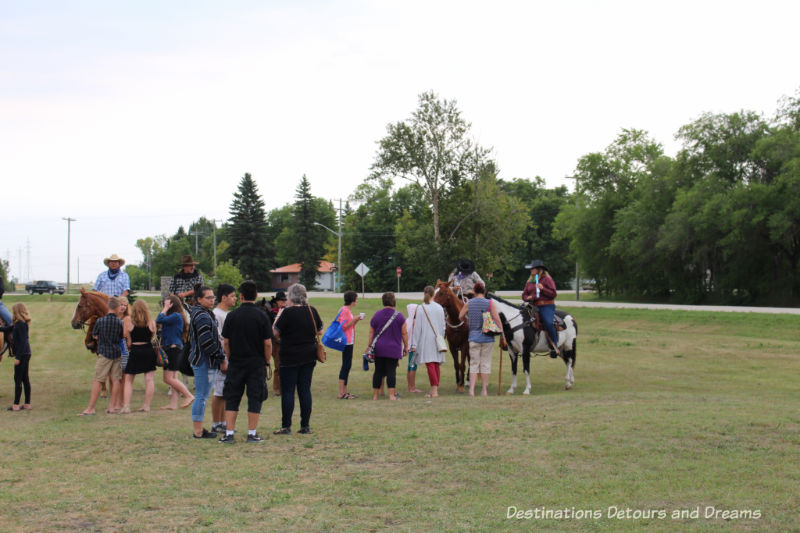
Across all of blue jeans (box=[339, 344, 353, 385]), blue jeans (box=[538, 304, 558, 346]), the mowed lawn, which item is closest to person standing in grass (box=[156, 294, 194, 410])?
the mowed lawn

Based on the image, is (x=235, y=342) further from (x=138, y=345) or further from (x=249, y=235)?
(x=249, y=235)

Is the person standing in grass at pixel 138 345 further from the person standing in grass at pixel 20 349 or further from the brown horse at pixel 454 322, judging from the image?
the brown horse at pixel 454 322

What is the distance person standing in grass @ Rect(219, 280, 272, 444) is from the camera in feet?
28.5

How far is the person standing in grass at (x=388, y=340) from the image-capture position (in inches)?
506

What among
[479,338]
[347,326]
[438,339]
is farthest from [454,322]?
[347,326]

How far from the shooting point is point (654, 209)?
54.2m

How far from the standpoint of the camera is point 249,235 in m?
92.0

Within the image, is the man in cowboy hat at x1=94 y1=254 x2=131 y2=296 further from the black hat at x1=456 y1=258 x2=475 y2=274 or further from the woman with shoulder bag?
the black hat at x1=456 y1=258 x2=475 y2=274

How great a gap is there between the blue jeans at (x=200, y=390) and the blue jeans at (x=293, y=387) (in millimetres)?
973

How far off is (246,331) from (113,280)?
6381 millimetres

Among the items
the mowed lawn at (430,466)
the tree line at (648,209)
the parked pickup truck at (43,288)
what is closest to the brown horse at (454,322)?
the mowed lawn at (430,466)

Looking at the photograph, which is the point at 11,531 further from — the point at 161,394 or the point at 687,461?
the point at 161,394

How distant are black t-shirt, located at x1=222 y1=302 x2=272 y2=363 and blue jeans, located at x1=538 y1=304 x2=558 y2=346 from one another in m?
6.84

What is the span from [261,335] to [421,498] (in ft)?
10.6
